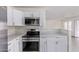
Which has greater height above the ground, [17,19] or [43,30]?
[17,19]

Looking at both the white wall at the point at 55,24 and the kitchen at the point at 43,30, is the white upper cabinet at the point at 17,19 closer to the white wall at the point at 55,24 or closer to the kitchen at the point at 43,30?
the kitchen at the point at 43,30

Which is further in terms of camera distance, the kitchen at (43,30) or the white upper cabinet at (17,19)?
the white upper cabinet at (17,19)

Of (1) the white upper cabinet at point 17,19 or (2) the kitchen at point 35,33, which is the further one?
(1) the white upper cabinet at point 17,19

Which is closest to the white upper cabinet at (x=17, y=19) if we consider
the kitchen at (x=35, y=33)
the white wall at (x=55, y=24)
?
the kitchen at (x=35, y=33)

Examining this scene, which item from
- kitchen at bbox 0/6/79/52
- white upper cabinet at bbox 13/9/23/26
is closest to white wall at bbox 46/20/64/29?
kitchen at bbox 0/6/79/52

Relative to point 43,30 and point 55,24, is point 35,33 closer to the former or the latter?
point 43,30

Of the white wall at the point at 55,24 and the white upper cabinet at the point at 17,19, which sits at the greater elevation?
the white upper cabinet at the point at 17,19

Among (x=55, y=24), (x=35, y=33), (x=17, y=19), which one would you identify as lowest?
(x=35, y=33)

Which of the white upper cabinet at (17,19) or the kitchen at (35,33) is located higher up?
the white upper cabinet at (17,19)

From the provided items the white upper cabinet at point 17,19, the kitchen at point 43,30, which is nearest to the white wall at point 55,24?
the kitchen at point 43,30

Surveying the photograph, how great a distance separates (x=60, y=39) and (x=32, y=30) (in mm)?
632

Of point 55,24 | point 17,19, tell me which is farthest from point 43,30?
point 17,19
